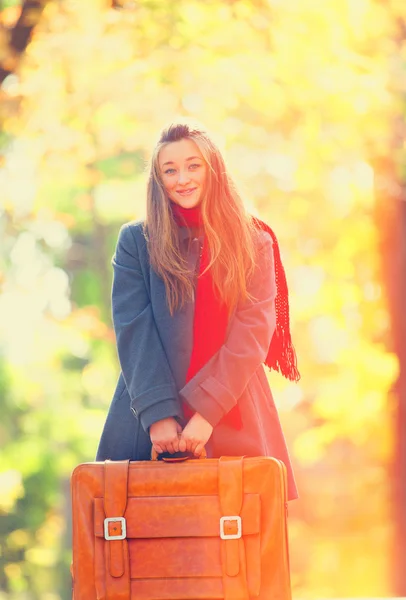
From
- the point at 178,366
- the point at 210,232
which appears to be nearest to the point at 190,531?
the point at 178,366

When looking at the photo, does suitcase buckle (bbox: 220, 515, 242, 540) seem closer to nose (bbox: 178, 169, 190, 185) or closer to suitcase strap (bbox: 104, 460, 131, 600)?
suitcase strap (bbox: 104, 460, 131, 600)

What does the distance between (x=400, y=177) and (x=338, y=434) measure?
217cm

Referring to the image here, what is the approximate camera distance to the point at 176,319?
2.79 metres

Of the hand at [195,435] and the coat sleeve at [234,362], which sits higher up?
the coat sleeve at [234,362]

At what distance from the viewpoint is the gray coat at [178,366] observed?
2684 mm

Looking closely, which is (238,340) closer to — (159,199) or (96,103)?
(159,199)

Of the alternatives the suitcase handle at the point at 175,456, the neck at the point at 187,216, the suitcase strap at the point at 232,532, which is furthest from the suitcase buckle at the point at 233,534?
the neck at the point at 187,216

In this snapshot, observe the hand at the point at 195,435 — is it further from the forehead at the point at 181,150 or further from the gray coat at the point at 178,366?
the forehead at the point at 181,150

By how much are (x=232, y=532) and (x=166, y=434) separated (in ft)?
1.05

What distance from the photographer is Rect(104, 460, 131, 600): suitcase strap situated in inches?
102

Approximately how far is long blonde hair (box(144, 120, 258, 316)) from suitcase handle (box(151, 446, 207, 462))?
1.33 ft

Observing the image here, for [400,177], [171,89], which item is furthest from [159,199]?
[400,177]

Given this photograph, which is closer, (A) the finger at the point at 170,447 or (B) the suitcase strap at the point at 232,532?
(B) the suitcase strap at the point at 232,532

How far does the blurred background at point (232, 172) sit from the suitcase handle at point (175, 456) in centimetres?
80
